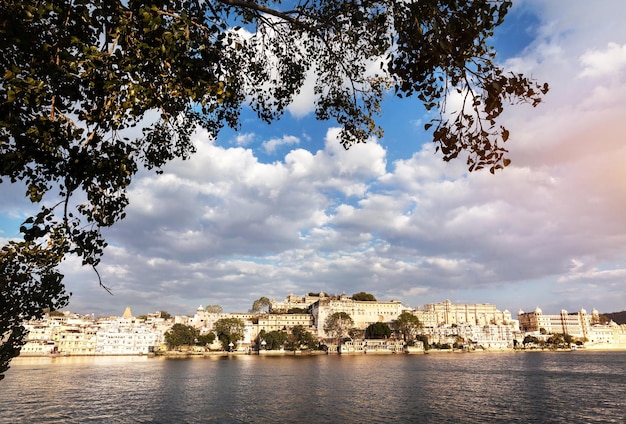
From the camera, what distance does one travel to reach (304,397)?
39.7m

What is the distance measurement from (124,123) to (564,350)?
217193 millimetres

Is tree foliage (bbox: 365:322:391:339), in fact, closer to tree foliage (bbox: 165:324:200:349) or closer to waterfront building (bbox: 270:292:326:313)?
waterfront building (bbox: 270:292:326:313)

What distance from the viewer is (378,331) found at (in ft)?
479

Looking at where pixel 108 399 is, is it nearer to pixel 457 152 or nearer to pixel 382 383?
pixel 382 383

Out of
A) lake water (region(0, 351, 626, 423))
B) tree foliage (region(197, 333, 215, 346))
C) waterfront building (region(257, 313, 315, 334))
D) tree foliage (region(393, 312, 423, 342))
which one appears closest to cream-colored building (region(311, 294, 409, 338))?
waterfront building (region(257, 313, 315, 334))

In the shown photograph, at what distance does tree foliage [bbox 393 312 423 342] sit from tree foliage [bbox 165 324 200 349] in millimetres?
67765

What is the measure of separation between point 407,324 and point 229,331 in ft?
197

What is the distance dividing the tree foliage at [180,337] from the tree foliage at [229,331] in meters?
7.70

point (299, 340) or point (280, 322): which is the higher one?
point (280, 322)

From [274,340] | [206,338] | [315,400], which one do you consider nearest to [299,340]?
[274,340]

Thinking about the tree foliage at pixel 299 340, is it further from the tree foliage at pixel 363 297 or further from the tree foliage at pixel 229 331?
the tree foliage at pixel 363 297

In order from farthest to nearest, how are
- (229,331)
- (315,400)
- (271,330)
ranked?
(271,330), (229,331), (315,400)

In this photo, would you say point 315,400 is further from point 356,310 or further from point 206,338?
point 356,310

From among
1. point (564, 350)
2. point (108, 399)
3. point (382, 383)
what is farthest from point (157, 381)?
point (564, 350)
